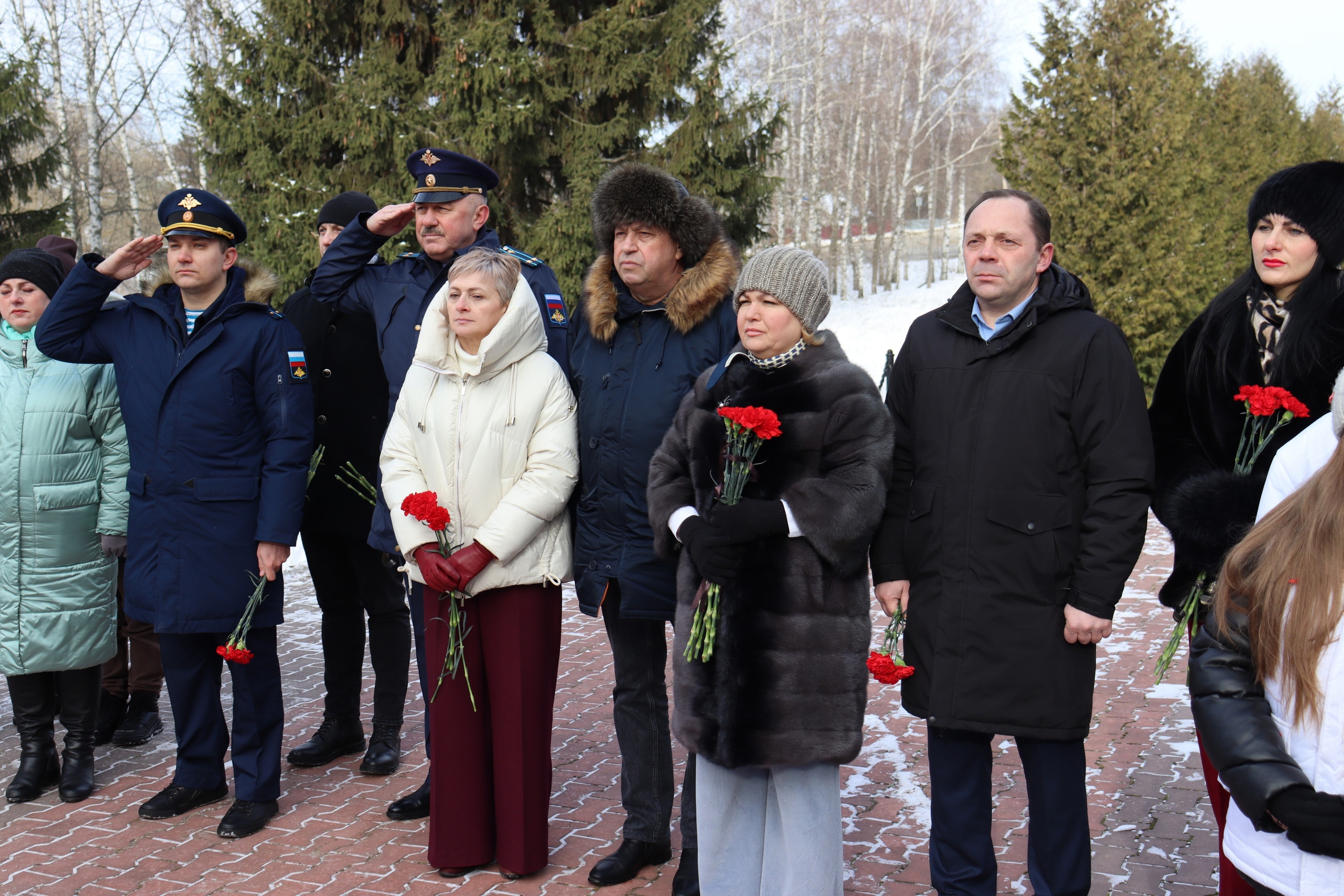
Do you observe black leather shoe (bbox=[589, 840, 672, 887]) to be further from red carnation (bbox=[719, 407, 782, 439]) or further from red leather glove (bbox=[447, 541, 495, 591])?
red carnation (bbox=[719, 407, 782, 439])

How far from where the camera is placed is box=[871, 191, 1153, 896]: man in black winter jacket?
316cm

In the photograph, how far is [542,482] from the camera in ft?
12.8

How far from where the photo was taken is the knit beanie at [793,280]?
3.37m

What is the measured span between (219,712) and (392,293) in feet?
6.27

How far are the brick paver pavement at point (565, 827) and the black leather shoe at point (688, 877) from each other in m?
0.09

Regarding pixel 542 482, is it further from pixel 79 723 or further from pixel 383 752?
pixel 79 723

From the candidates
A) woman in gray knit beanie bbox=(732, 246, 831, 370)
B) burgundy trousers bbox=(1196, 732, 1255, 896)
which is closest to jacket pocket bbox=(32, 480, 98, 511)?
woman in gray knit beanie bbox=(732, 246, 831, 370)

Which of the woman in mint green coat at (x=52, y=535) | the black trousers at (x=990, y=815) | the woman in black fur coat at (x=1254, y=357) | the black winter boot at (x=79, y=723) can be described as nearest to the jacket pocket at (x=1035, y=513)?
the woman in black fur coat at (x=1254, y=357)

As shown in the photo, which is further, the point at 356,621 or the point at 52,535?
the point at 356,621

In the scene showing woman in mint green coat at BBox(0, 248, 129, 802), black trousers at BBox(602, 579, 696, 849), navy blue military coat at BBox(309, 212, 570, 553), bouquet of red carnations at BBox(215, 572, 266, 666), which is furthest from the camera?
woman in mint green coat at BBox(0, 248, 129, 802)

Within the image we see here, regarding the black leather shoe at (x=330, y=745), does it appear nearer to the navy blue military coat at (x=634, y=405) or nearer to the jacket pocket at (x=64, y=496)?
the jacket pocket at (x=64, y=496)

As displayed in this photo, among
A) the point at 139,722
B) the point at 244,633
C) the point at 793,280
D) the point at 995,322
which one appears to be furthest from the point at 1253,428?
the point at 139,722

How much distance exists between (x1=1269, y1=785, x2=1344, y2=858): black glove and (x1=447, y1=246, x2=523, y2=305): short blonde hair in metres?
2.84

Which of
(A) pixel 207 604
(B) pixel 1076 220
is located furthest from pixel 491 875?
(B) pixel 1076 220
